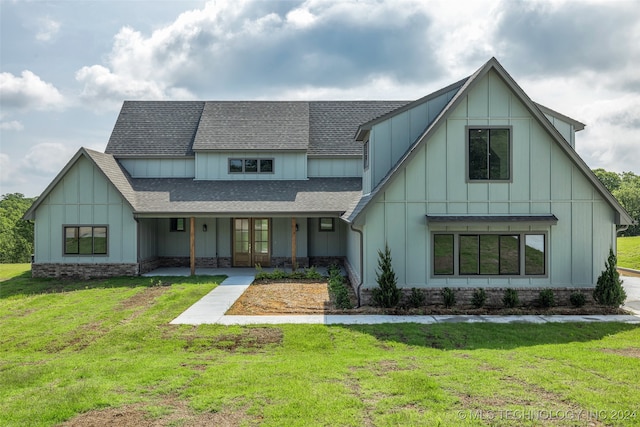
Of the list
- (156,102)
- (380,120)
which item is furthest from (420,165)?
(156,102)

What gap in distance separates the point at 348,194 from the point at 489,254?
7.68 metres

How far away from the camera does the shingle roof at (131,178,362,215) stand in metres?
16.6

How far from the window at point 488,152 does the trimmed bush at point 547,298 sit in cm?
325

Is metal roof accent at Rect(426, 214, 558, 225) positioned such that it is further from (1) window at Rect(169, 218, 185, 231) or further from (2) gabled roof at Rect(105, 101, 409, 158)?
(1) window at Rect(169, 218, 185, 231)

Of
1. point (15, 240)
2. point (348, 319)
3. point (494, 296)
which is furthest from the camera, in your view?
point (15, 240)

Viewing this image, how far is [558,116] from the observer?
12750mm

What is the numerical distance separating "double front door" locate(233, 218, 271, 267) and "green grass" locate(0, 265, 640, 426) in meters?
8.33

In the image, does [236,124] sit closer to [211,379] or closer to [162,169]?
[162,169]

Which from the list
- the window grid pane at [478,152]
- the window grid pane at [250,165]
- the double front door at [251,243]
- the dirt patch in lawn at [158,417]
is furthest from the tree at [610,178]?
the dirt patch in lawn at [158,417]

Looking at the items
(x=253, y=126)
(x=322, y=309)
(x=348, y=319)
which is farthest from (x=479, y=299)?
(x=253, y=126)

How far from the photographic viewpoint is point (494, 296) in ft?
37.0

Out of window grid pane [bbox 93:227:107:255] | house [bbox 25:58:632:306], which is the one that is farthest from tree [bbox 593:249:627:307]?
window grid pane [bbox 93:227:107:255]

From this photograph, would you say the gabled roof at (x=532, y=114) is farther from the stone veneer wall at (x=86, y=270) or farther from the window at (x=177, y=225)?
the window at (x=177, y=225)

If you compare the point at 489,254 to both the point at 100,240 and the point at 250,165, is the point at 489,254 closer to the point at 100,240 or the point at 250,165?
the point at 250,165
